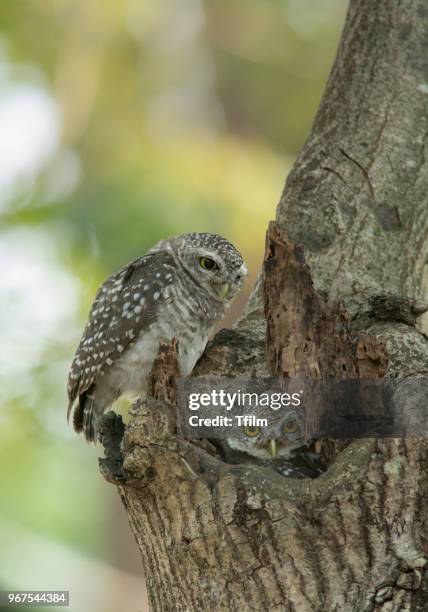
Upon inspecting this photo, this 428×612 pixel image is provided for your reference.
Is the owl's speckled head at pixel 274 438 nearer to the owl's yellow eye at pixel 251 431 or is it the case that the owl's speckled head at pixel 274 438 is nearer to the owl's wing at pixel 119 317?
the owl's yellow eye at pixel 251 431

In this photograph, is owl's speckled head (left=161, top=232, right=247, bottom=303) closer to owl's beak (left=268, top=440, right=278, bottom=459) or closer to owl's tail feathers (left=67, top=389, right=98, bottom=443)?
owl's tail feathers (left=67, top=389, right=98, bottom=443)

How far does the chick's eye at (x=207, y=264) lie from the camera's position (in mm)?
4773

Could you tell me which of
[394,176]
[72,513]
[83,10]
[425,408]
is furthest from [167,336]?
[72,513]

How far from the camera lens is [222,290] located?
4.83 metres

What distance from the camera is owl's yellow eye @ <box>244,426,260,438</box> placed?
3479mm

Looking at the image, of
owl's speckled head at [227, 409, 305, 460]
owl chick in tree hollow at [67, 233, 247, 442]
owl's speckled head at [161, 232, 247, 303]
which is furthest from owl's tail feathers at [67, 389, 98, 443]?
owl's speckled head at [227, 409, 305, 460]

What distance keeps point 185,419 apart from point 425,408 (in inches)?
33.4

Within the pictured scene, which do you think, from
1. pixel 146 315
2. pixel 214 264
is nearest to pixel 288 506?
pixel 146 315

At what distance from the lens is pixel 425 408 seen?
116 inches

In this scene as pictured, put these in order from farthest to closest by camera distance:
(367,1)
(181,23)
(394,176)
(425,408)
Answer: (181,23) < (367,1) < (394,176) < (425,408)

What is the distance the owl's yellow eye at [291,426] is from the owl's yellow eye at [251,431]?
11 centimetres

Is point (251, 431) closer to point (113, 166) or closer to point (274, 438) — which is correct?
point (274, 438)

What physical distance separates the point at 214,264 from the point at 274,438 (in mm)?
1457

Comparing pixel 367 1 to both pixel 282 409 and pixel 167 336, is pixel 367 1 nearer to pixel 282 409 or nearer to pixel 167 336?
pixel 167 336
